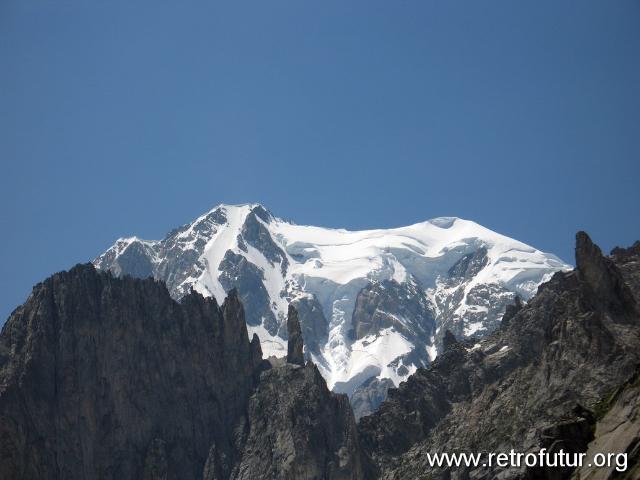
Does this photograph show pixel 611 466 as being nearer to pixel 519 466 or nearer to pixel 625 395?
pixel 519 466

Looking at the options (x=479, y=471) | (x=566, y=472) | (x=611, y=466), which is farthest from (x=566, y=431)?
(x=479, y=471)

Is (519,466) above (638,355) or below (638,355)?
below

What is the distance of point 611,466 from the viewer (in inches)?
3460

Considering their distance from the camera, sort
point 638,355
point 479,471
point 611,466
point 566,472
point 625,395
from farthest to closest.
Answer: point 638,355, point 479,471, point 625,395, point 566,472, point 611,466

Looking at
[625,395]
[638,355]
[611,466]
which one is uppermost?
[638,355]

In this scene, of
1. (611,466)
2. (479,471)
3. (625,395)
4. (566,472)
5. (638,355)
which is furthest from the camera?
(638,355)

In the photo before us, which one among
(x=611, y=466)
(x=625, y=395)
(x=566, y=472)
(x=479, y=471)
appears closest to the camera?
(x=611, y=466)

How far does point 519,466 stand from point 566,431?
4.95 meters

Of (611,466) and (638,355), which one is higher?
(638,355)

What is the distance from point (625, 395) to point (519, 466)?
1481 centimetres

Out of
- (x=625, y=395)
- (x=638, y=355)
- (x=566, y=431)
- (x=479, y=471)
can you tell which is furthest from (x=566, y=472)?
(x=638, y=355)

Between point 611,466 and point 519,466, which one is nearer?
point 611,466

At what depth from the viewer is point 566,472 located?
95250 millimetres

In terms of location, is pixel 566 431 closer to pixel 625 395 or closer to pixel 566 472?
pixel 566 472
